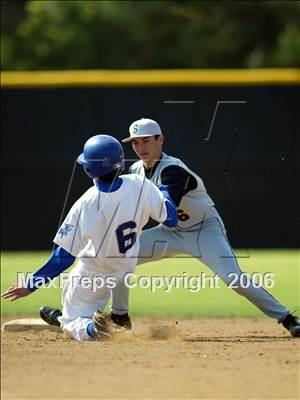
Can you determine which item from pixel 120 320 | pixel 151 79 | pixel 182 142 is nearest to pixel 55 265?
pixel 120 320

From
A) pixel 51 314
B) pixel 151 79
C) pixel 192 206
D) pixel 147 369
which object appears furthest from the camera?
pixel 151 79

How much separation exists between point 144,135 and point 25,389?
267 centimetres

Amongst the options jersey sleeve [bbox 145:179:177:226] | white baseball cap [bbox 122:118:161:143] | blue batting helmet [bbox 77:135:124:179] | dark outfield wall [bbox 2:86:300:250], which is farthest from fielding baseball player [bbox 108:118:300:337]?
dark outfield wall [bbox 2:86:300:250]

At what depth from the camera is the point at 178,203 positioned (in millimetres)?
6441

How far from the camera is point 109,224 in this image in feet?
18.7

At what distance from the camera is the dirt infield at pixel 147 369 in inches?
174

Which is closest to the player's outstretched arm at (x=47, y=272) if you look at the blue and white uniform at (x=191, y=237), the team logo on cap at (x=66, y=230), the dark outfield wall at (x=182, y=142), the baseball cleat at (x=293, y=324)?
the team logo on cap at (x=66, y=230)

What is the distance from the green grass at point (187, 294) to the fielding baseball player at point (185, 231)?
1.57 metres

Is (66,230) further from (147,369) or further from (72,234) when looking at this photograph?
Answer: (147,369)

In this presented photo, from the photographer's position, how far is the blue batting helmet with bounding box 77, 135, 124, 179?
5.72 m

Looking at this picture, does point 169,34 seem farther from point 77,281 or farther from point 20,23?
point 77,281

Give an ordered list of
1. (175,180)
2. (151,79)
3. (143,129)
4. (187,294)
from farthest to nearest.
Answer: (151,79) < (187,294) < (143,129) < (175,180)

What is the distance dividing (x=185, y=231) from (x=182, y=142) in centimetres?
559

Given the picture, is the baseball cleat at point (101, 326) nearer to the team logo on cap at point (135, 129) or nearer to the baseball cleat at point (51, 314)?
the baseball cleat at point (51, 314)
